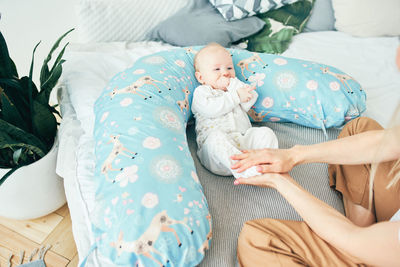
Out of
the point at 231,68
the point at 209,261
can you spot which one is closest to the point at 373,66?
the point at 231,68

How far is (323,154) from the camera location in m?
0.95

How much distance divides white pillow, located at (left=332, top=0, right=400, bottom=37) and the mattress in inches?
2.3

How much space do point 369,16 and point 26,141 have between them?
1.99m

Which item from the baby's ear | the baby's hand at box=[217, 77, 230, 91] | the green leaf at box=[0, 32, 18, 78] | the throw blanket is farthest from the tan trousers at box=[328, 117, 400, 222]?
the green leaf at box=[0, 32, 18, 78]

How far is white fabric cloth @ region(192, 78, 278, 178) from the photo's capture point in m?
1.05

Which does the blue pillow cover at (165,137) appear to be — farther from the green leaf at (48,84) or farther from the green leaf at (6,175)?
the green leaf at (6,175)

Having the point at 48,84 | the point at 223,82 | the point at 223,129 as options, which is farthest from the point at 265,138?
the point at 48,84

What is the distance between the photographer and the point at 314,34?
77.2 inches

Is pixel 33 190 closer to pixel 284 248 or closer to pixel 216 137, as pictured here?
pixel 216 137

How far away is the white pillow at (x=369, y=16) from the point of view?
6.07ft

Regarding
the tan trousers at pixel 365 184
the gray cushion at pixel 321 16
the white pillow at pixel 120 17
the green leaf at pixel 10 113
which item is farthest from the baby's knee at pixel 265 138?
the gray cushion at pixel 321 16

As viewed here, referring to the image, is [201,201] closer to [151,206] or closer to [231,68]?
[151,206]

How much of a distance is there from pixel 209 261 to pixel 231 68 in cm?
79

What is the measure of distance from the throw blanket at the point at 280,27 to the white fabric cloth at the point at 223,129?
66 cm
